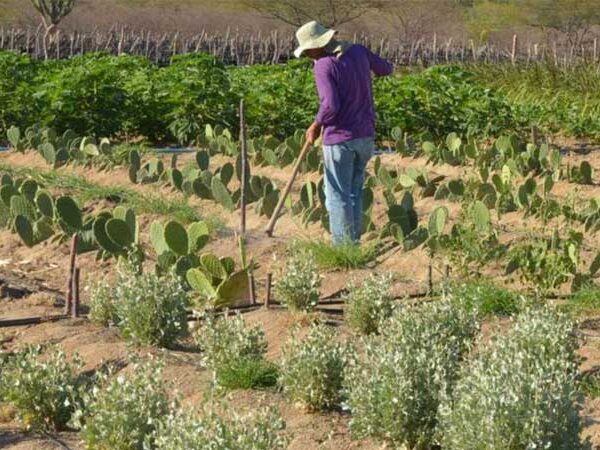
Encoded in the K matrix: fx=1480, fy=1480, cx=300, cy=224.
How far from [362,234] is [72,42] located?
2713 cm

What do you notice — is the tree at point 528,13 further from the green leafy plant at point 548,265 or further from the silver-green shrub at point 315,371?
the silver-green shrub at point 315,371

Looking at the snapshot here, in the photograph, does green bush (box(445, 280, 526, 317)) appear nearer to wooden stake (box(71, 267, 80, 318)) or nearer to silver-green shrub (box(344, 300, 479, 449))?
silver-green shrub (box(344, 300, 479, 449))

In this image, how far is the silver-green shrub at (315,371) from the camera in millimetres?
5344

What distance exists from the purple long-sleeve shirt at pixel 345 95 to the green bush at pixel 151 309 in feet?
7.88

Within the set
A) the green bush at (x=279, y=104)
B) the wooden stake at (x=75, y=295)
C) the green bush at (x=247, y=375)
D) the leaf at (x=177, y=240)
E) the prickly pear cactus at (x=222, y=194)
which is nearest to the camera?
the green bush at (x=247, y=375)

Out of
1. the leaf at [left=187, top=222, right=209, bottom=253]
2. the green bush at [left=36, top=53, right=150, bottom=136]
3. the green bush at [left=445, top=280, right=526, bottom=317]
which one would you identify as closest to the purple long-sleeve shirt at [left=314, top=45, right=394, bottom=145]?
the leaf at [left=187, top=222, right=209, bottom=253]

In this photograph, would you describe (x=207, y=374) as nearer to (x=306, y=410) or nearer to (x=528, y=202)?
(x=306, y=410)

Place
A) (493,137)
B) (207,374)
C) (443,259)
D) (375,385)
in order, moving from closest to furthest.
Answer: (375,385)
(207,374)
(443,259)
(493,137)

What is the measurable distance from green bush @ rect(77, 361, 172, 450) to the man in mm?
3887

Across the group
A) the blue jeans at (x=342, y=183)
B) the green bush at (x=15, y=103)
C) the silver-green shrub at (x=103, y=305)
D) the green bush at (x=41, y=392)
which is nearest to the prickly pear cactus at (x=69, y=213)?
the blue jeans at (x=342, y=183)

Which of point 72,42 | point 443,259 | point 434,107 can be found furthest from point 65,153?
point 72,42

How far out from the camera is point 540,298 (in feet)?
22.5

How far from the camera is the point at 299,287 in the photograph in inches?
272

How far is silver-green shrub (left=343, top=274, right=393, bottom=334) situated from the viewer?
645cm
